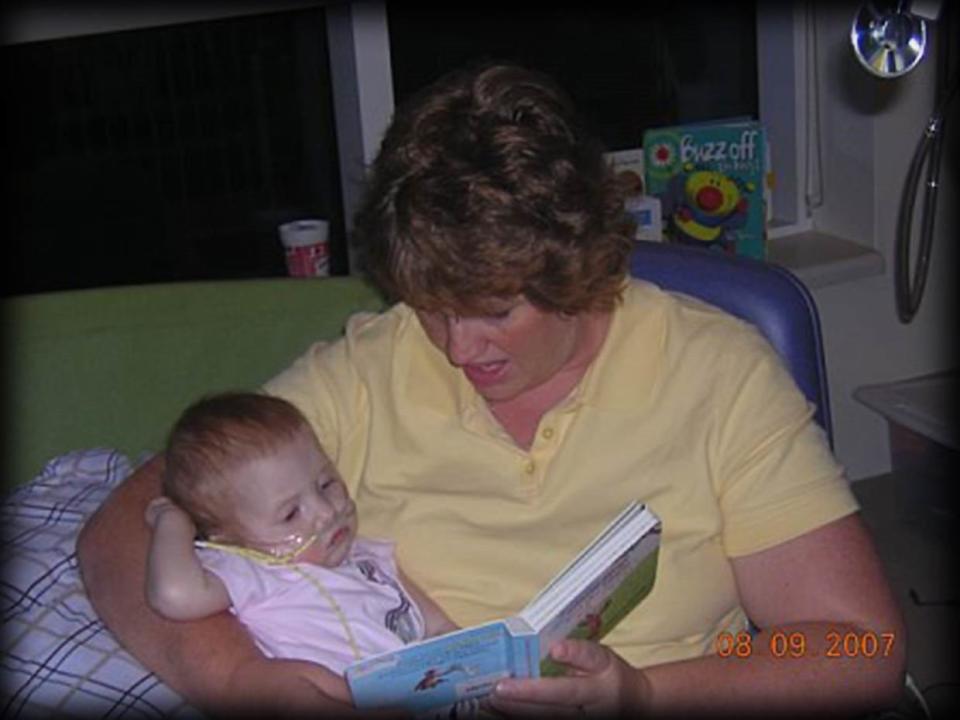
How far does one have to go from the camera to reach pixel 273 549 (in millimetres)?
1601

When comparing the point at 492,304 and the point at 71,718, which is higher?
the point at 492,304

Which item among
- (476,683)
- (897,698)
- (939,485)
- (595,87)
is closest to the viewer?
(476,683)

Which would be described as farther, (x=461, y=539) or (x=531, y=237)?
(x=461, y=539)

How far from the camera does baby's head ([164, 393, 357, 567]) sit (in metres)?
1.58

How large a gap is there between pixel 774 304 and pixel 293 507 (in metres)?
0.54

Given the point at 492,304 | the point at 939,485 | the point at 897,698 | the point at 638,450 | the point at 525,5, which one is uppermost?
the point at 525,5

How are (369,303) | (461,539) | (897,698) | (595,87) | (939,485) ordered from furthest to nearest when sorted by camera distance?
(595,87)
(939,485)
(369,303)
(461,539)
(897,698)

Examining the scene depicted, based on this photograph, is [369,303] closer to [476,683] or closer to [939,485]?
[476,683]

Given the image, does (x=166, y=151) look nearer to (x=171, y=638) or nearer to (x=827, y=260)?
(x=827, y=260)

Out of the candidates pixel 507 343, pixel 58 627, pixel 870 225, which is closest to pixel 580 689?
pixel 507 343

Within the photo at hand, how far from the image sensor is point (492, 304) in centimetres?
151

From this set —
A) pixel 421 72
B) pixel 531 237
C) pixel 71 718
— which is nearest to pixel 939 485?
pixel 421 72

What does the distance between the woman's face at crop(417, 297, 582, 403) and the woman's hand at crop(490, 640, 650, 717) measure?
0.31 metres

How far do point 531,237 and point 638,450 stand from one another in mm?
234
